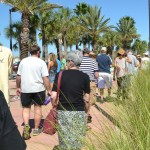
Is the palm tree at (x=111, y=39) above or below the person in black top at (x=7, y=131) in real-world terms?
above

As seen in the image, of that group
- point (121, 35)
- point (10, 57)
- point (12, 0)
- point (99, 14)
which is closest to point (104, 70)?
point (10, 57)

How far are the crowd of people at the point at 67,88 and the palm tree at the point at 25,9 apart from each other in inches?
307

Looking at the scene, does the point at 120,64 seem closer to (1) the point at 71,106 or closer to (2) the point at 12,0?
(1) the point at 71,106

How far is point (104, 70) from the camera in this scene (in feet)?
38.5

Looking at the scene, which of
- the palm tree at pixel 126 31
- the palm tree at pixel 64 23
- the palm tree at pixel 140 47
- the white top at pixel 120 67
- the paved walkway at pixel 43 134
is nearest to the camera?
the paved walkway at pixel 43 134

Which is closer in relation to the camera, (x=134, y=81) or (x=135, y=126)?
(x=135, y=126)

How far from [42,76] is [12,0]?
1537cm

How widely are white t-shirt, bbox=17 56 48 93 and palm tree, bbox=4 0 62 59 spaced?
1312cm

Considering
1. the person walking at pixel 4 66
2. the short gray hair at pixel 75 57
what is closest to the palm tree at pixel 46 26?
the person walking at pixel 4 66

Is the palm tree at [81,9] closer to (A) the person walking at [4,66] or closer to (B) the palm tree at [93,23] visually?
(B) the palm tree at [93,23]

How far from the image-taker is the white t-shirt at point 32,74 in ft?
22.5

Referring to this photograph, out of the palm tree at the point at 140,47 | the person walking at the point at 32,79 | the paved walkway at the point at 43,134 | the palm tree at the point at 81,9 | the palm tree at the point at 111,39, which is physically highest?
the palm tree at the point at 81,9

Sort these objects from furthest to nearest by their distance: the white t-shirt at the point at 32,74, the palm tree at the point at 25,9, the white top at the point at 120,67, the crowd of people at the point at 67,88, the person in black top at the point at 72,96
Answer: the palm tree at the point at 25,9 < the white top at the point at 120,67 < the white t-shirt at the point at 32,74 < the person in black top at the point at 72,96 < the crowd of people at the point at 67,88

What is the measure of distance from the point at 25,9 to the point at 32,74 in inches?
617
